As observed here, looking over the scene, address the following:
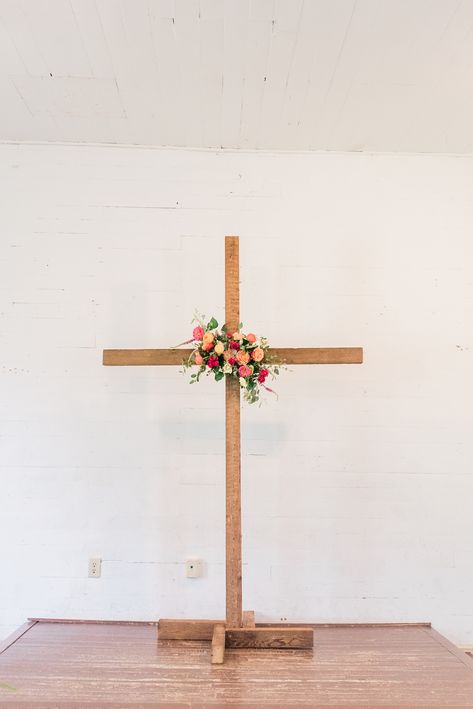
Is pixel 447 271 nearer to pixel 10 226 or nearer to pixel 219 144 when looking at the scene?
pixel 219 144

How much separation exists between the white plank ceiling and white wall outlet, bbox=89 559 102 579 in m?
2.22

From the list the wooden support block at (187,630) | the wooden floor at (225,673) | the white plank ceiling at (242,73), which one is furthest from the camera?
the wooden support block at (187,630)

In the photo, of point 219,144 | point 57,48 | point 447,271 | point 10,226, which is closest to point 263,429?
point 447,271

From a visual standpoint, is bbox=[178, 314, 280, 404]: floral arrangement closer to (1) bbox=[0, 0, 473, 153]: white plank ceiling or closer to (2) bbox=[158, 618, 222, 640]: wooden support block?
(2) bbox=[158, 618, 222, 640]: wooden support block

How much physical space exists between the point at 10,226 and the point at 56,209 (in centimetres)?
26

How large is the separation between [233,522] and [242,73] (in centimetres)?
193

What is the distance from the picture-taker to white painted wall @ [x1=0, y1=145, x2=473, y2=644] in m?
2.54

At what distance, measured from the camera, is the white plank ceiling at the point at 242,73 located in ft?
6.22

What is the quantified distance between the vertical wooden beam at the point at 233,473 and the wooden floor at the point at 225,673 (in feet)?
0.64

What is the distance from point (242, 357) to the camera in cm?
199

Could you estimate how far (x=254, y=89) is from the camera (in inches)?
91.1

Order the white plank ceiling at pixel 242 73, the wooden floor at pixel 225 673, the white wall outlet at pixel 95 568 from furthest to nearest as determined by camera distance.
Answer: the white wall outlet at pixel 95 568, the white plank ceiling at pixel 242 73, the wooden floor at pixel 225 673

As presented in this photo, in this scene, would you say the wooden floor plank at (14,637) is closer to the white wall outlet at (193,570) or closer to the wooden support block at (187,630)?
the wooden support block at (187,630)

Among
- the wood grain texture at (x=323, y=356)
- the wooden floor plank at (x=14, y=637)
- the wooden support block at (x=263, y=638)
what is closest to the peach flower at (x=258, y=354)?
the wood grain texture at (x=323, y=356)
